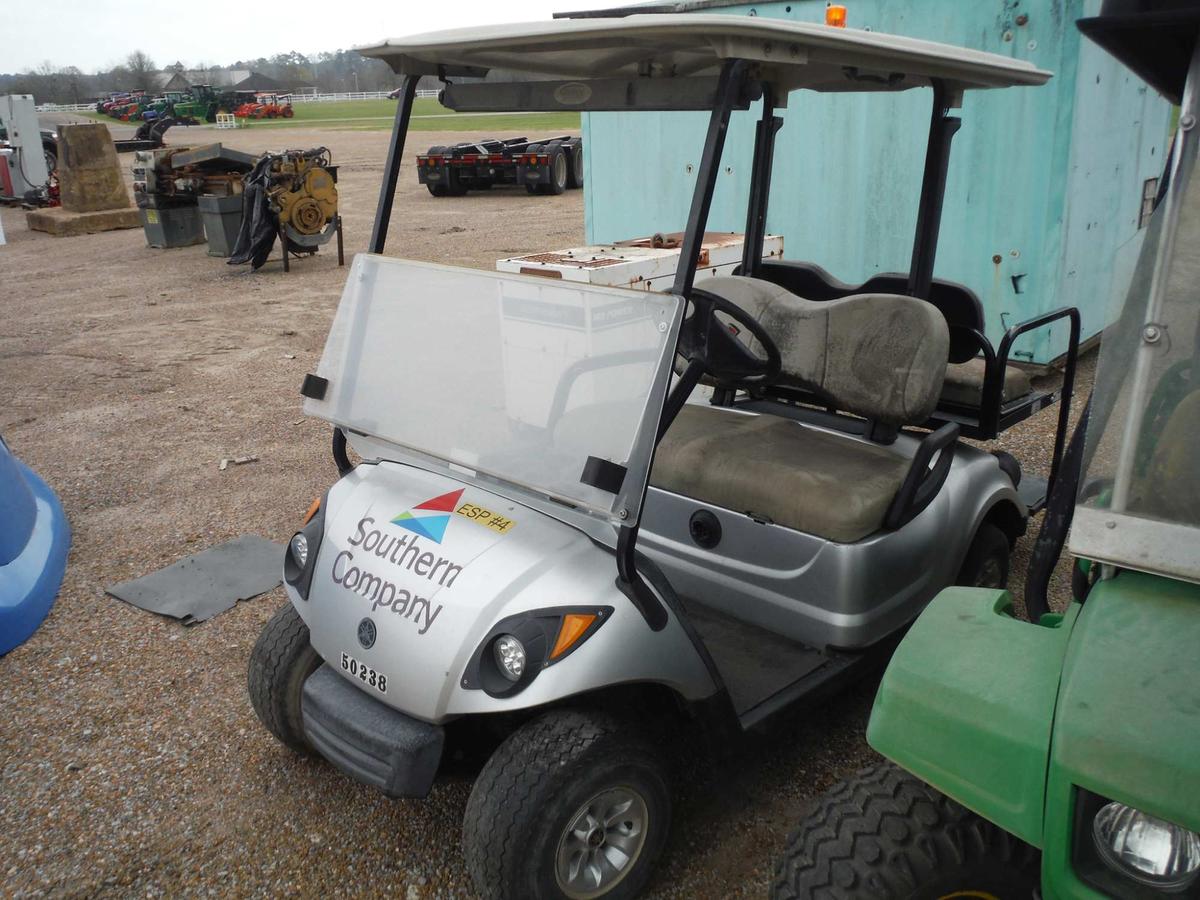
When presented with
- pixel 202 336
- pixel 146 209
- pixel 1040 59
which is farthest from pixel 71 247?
pixel 1040 59

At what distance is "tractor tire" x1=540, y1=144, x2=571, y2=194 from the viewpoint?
675 inches

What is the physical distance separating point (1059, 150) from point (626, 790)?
16.2 ft

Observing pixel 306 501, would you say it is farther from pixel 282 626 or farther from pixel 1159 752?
pixel 1159 752

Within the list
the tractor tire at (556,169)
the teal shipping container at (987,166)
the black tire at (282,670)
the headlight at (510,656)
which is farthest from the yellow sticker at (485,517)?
the tractor tire at (556,169)

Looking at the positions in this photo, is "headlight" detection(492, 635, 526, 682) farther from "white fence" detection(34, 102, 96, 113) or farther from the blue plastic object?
"white fence" detection(34, 102, 96, 113)

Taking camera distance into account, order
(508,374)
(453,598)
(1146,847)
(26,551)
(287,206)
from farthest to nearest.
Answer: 1. (287,206)
2. (26,551)
3. (508,374)
4. (453,598)
5. (1146,847)

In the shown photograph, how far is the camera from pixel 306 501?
470 centimetres

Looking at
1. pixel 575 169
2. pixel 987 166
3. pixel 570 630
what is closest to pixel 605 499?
pixel 570 630

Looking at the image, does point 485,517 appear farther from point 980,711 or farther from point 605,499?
point 980,711

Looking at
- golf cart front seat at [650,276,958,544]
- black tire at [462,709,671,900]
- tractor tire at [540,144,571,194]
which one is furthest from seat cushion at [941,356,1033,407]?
tractor tire at [540,144,571,194]

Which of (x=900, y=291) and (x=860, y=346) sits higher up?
(x=900, y=291)

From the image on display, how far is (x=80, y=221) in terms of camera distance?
48.7 ft

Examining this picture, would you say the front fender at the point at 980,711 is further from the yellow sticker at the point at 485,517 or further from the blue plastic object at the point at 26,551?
the blue plastic object at the point at 26,551

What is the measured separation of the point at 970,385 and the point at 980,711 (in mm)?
2004
